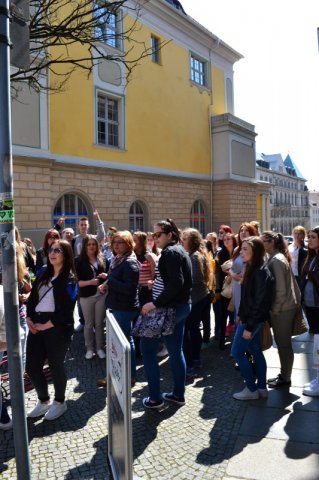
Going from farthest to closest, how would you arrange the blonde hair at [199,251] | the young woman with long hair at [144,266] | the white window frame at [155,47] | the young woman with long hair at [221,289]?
the white window frame at [155,47] → the young woman with long hair at [221,289] → the young woman with long hair at [144,266] → the blonde hair at [199,251]

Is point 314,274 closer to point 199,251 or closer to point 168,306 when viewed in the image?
point 199,251

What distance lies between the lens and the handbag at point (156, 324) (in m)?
4.29

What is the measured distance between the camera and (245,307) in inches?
180

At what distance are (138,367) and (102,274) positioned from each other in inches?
56.2

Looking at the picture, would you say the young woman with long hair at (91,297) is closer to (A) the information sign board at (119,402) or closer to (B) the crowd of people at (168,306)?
(B) the crowd of people at (168,306)

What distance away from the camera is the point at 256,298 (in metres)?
4.52

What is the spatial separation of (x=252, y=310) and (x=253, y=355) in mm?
625

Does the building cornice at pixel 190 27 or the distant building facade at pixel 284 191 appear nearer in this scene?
the building cornice at pixel 190 27

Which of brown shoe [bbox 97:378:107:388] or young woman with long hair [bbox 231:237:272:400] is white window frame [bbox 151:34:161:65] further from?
brown shoe [bbox 97:378:107:388]

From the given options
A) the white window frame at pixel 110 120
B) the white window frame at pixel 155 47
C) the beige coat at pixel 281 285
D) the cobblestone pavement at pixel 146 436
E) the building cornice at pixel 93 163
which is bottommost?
the cobblestone pavement at pixel 146 436

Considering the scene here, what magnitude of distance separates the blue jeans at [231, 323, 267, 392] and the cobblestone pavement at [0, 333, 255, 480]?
0.32 meters

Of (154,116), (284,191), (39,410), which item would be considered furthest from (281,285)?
(284,191)

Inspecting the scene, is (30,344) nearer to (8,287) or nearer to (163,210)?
(8,287)

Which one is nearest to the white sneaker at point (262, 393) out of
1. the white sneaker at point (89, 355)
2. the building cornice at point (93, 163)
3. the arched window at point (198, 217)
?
the white sneaker at point (89, 355)
